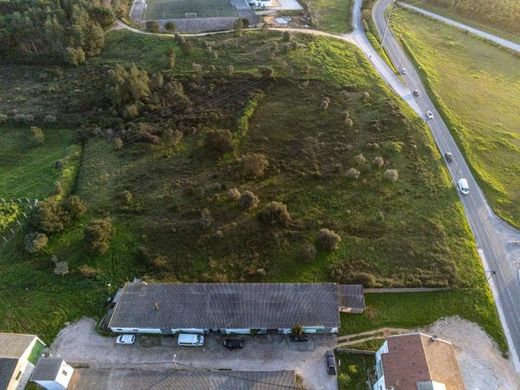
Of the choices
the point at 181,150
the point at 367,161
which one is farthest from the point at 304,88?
the point at 181,150

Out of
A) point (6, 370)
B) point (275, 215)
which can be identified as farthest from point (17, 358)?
point (275, 215)

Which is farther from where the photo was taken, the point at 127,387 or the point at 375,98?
the point at 375,98

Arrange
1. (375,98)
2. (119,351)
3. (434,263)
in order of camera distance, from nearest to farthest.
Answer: (119,351) → (434,263) → (375,98)

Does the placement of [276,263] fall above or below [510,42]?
below

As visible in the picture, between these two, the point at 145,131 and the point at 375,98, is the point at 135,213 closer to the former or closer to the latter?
the point at 145,131

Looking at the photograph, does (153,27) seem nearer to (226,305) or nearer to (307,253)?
(307,253)

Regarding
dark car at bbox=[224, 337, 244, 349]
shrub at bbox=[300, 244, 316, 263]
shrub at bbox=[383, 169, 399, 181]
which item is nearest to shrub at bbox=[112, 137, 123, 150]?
Result: shrub at bbox=[300, 244, 316, 263]

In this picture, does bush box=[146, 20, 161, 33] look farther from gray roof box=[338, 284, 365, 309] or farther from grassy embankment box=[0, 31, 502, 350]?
gray roof box=[338, 284, 365, 309]

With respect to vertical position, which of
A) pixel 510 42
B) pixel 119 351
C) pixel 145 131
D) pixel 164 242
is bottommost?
pixel 119 351
